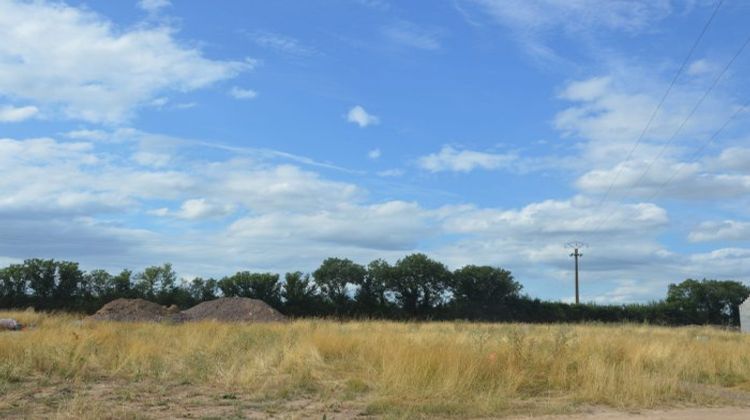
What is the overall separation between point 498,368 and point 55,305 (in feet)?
154

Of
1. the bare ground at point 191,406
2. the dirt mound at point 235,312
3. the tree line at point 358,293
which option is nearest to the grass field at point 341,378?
the bare ground at point 191,406

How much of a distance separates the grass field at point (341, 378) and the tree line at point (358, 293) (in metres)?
37.9

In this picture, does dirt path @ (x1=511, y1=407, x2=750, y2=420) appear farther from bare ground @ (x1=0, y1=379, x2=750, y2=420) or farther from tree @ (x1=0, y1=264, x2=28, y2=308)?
tree @ (x1=0, y1=264, x2=28, y2=308)

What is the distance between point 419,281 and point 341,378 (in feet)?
A: 190

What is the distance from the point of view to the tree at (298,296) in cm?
5832

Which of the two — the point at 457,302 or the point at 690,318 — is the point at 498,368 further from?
the point at 690,318

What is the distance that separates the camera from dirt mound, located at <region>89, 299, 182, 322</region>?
36.5m

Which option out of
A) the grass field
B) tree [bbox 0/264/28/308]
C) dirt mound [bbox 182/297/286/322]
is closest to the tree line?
tree [bbox 0/264/28/308]

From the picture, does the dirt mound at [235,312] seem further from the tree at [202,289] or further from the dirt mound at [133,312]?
the tree at [202,289]

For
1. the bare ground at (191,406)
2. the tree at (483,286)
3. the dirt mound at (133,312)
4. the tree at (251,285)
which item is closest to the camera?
the bare ground at (191,406)

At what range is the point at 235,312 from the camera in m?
40.4

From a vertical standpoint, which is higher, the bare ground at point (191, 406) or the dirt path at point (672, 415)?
the dirt path at point (672, 415)

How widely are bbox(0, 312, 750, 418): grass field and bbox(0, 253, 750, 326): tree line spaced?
124ft

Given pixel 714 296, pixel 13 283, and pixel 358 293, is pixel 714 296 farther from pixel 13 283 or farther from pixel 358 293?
pixel 13 283
